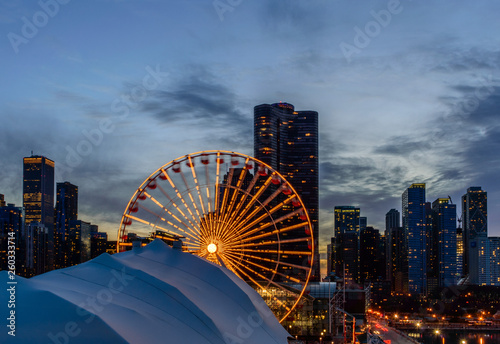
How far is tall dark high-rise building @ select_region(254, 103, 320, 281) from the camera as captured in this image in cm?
17900

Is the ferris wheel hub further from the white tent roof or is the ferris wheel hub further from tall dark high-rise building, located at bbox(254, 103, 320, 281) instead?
tall dark high-rise building, located at bbox(254, 103, 320, 281)

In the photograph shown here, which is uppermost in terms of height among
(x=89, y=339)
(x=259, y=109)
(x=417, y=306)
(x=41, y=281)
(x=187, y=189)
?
(x=259, y=109)

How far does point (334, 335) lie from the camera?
6900 cm

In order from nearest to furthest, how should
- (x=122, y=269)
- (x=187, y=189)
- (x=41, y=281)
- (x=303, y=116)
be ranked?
1. (x=41, y=281)
2. (x=122, y=269)
3. (x=187, y=189)
4. (x=303, y=116)

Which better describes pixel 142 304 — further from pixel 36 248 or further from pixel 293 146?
pixel 293 146

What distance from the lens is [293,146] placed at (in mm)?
185875

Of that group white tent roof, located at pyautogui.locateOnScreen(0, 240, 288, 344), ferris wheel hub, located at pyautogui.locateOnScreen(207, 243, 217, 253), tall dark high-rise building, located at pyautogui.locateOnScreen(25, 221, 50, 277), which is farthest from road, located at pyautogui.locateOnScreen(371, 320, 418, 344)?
tall dark high-rise building, located at pyautogui.locateOnScreen(25, 221, 50, 277)

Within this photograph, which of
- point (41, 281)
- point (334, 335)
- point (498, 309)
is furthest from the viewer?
point (498, 309)

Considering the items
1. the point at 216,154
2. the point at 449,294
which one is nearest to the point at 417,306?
the point at 449,294

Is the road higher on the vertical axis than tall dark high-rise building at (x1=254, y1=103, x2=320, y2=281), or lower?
lower

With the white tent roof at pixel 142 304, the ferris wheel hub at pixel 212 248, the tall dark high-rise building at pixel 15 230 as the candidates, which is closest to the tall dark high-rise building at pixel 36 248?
the tall dark high-rise building at pixel 15 230

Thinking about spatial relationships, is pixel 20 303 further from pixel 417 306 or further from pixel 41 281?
pixel 417 306

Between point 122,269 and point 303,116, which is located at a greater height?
point 303,116

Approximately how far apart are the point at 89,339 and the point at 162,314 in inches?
222
